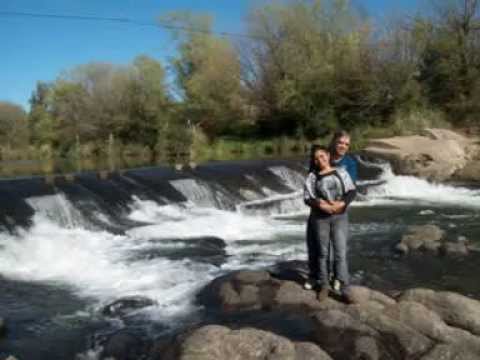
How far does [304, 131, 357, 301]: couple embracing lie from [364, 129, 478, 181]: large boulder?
14.5 meters

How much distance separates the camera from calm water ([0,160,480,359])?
5.59 meters

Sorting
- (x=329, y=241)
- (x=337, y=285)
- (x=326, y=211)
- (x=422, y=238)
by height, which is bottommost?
(x=422, y=238)

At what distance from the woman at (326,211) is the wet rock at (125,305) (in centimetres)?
213

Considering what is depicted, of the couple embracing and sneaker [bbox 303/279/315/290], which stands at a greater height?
the couple embracing

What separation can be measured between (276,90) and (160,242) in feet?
72.6

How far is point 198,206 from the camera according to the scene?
41.3 feet

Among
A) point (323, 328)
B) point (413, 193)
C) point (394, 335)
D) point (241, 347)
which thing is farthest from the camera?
point (413, 193)

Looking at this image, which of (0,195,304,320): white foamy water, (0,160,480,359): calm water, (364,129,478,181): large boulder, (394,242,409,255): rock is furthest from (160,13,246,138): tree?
(394,242,409,255): rock

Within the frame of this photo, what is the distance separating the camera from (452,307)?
15.1ft

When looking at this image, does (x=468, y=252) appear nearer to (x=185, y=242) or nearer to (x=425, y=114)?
(x=185, y=242)

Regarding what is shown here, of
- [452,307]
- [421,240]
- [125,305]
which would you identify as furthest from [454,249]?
[125,305]

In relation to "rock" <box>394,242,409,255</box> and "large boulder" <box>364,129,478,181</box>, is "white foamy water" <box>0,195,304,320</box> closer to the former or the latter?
"rock" <box>394,242,409,255</box>

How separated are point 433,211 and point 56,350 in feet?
34.0

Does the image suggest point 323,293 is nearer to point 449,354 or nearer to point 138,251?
point 449,354
